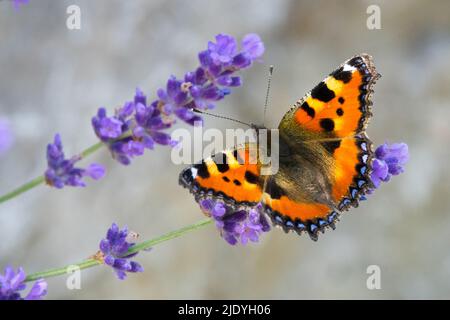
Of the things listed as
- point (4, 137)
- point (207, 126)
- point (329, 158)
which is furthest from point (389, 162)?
point (207, 126)

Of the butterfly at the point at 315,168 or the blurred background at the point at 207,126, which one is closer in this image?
the butterfly at the point at 315,168

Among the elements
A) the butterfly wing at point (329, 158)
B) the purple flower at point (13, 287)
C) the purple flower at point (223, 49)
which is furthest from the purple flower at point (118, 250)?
the purple flower at point (223, 49)

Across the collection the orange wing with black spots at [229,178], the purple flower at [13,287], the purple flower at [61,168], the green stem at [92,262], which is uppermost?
the purple flower at [61,168]

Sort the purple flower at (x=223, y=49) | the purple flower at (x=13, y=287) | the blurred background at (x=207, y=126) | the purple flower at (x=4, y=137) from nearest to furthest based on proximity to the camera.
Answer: the purple flower at (x=4, y=137)
the purple flower at (x=13, y=287)
the purple flower at (x=223, y=49)
the blurred background at (x=207, y=126)

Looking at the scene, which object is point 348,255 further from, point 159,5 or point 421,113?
point 159,5

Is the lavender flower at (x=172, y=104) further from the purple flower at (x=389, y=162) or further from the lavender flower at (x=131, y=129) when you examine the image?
the purple flower at (x=389, y=162)

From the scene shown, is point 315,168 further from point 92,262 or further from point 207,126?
point 207,126
